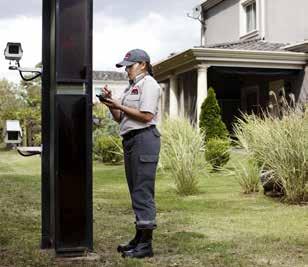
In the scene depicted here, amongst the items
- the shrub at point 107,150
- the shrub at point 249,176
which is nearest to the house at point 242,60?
the shrub at point 107,150

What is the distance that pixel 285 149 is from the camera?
332 inches

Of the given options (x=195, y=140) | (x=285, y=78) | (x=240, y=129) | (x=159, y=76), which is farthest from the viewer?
(x=159, y=76)

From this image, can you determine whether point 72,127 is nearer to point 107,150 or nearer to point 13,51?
point 13,51

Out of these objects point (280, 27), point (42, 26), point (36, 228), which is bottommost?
point (36, 228)

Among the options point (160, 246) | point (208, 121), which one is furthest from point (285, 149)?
point (208, 121)

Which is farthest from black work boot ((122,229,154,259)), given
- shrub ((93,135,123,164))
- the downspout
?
the downspout

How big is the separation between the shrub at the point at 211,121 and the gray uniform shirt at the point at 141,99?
10.0m

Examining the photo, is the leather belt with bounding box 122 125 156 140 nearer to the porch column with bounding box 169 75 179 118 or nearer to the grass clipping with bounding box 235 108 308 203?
the grass clipping with bounding box 235 108 308 203

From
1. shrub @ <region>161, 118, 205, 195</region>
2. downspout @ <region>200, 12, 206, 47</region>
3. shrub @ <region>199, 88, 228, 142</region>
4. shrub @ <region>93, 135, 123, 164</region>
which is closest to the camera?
shrub @ <region>161, 118, 205, 195</region>

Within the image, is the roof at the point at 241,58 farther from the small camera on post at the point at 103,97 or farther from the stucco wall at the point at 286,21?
the small camera on post at the point at 103,97

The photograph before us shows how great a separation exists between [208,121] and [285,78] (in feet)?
17.5

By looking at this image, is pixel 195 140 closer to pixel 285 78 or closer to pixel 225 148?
pixel 225 148

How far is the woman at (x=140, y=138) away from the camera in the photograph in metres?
4.92

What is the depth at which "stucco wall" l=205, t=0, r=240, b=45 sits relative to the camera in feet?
76.9
